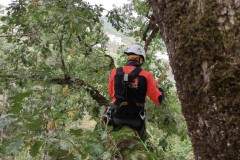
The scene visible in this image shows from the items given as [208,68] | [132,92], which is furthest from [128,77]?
[208,68]

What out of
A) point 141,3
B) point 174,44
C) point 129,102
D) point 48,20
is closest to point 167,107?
point 129,102

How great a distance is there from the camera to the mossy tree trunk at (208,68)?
1.05 metres

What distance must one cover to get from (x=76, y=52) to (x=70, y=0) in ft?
13.8

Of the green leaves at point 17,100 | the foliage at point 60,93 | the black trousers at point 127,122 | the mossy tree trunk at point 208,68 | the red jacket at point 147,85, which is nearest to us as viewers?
the mossy tree trunk at point 208,68

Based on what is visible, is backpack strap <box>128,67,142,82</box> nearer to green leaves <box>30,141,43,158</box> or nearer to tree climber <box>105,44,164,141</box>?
tree climber <box>105,44,164,141</box>

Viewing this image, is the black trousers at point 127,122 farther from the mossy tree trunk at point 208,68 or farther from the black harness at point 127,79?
the mossy tree trunk at point 208,68

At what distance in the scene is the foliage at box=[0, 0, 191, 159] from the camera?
62.2 inches

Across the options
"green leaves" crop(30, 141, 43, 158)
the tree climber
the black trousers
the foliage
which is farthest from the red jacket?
"green leaves" crop(30, 141, 43, 158)

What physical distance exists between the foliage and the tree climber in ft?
1.30

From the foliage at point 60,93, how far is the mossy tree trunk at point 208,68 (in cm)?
66

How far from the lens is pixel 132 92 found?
4383 millimetres

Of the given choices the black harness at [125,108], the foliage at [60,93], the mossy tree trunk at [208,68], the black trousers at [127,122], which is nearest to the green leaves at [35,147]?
the foliage at [60,93]

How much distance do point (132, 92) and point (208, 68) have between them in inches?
130

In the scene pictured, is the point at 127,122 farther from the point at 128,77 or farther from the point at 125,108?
the point at 128,77
